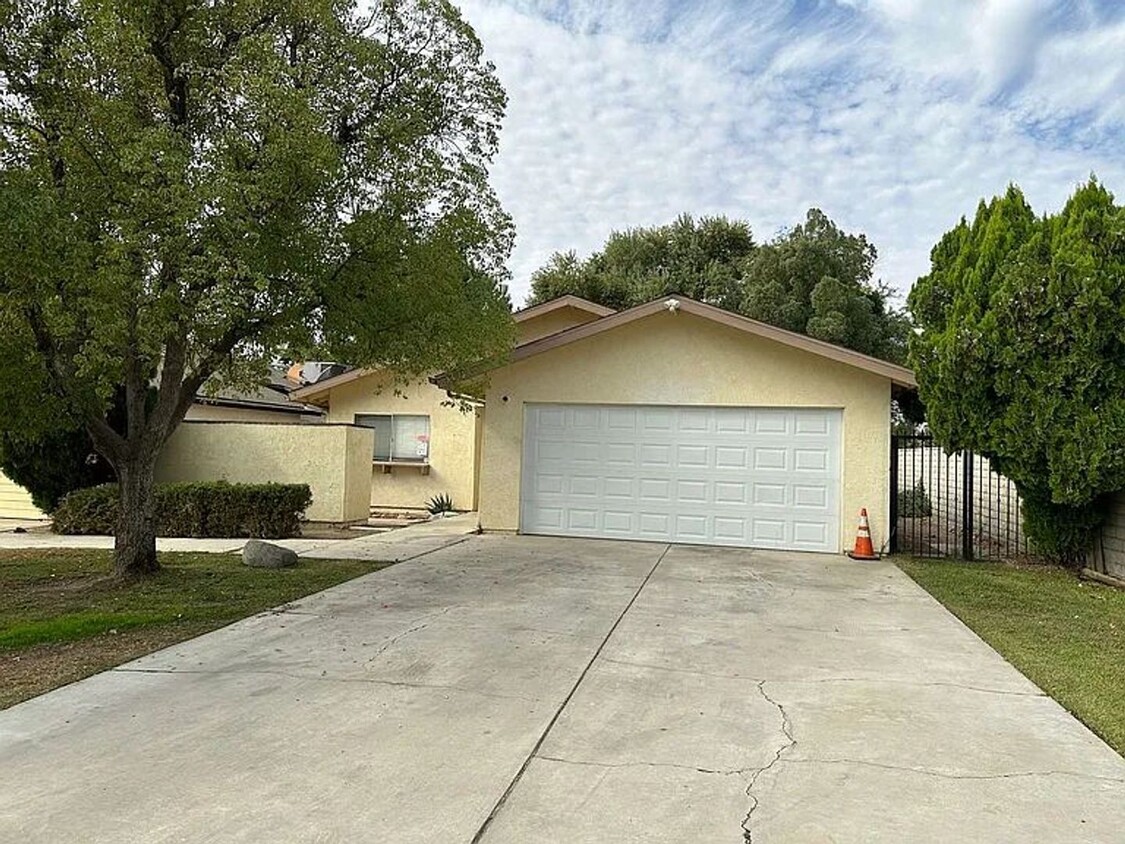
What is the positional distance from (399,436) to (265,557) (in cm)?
817

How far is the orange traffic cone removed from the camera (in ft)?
38.3

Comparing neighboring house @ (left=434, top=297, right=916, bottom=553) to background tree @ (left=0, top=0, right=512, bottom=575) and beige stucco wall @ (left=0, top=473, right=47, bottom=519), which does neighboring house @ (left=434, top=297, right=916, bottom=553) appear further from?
beige stucco wall @ (left=0, top=473, right=47, bottom=519)

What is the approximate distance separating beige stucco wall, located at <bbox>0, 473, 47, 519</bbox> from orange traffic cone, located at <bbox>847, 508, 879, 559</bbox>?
15019 millimetres

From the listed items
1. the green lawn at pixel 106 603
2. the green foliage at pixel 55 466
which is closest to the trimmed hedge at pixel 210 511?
the green foliage at pixel 55 466

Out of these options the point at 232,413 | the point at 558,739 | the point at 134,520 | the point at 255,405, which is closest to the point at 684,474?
the point at 134,520

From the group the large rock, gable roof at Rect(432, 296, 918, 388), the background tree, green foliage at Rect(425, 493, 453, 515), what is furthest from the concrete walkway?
green foliage at Rect(425, 493, 453, 515)

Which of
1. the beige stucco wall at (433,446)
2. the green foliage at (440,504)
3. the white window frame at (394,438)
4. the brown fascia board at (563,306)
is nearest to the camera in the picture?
the brown fascia board at (563,306)

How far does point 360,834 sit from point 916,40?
1112 cm

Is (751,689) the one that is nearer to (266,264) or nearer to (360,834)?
(360,834)

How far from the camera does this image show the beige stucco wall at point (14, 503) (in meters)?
16.1

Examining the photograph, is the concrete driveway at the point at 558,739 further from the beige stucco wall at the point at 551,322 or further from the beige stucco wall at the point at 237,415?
the beige stucco wall at the point at 237,415

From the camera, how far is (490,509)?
13.6 metres

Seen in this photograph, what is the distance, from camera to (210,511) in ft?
42.8

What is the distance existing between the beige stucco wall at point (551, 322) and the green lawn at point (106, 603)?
344 inches
